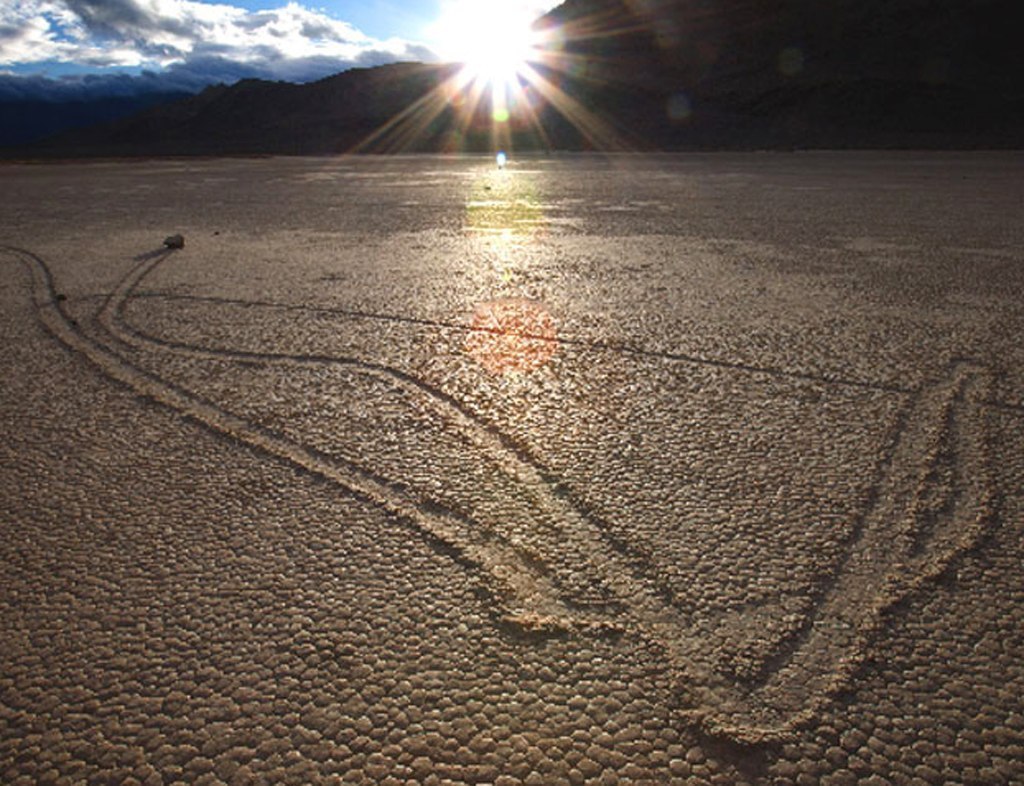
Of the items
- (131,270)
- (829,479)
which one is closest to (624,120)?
(131,270)

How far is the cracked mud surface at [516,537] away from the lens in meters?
1.31

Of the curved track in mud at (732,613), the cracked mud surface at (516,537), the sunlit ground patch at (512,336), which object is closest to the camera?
the cracked mud surface at (516,537)

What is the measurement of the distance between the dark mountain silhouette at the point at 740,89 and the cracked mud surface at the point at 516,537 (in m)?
34.8

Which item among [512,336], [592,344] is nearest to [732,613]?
[592,344]

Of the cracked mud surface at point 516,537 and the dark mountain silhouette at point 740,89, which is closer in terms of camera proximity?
the cracked mud surface at point 516,537

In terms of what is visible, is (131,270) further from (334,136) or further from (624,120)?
(334,136)

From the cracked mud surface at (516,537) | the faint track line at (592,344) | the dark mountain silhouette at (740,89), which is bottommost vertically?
the cracked mud surface at (516,537)

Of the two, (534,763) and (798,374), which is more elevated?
(798,374)

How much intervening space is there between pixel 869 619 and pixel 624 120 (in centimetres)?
4608

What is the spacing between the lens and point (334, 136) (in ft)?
170

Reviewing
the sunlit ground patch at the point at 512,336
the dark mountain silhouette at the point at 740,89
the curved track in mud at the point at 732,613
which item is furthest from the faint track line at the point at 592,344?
the dark mountain silhouette at the point at 740,89

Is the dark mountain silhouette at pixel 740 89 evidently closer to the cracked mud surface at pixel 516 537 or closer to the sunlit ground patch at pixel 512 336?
the sunlit ground patch at pixel 512 336

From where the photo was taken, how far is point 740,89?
43094 millimetres

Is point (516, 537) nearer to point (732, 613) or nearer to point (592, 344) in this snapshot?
point (732, 613)
